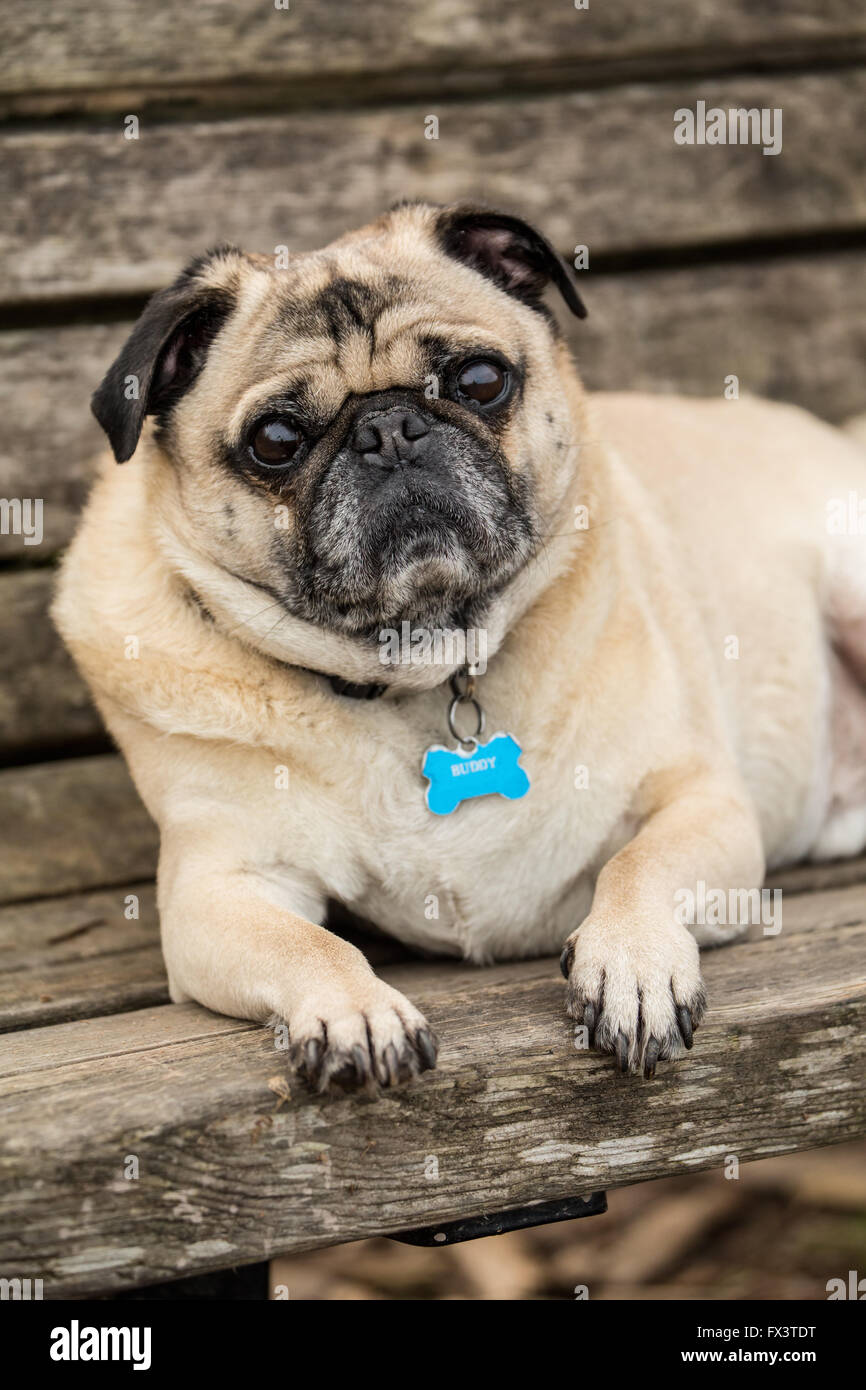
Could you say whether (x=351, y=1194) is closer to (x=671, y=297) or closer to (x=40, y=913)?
Answer: (x=40, y=913)

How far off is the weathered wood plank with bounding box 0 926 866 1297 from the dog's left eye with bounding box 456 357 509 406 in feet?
3.46

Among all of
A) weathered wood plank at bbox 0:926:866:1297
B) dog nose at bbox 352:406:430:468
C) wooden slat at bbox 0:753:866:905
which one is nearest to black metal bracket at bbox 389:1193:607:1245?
weathered wood plank at bbox 0:926:866:1297

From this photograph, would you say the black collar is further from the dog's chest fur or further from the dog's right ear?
the dog's right ear

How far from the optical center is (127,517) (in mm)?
2764

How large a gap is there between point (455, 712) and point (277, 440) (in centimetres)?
61

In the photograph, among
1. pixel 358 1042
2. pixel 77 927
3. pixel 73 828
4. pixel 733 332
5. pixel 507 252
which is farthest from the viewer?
pixel 733 332

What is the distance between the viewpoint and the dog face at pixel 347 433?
2.33m

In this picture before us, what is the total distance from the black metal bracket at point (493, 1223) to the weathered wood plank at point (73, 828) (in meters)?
1.78

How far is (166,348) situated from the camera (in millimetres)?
2502

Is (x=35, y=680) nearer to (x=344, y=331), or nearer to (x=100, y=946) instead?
(x=100, y=946)

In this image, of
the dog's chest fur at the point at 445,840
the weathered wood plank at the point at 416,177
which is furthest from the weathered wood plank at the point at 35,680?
the dog's chest fur at the point at 445,840

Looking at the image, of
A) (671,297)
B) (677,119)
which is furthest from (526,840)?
(677,119)

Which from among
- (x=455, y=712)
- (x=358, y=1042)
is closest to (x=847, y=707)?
(x=455, y=712)

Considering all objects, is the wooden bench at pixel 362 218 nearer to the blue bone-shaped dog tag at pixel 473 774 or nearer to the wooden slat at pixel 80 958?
the wooden slat at pixel 80 958
